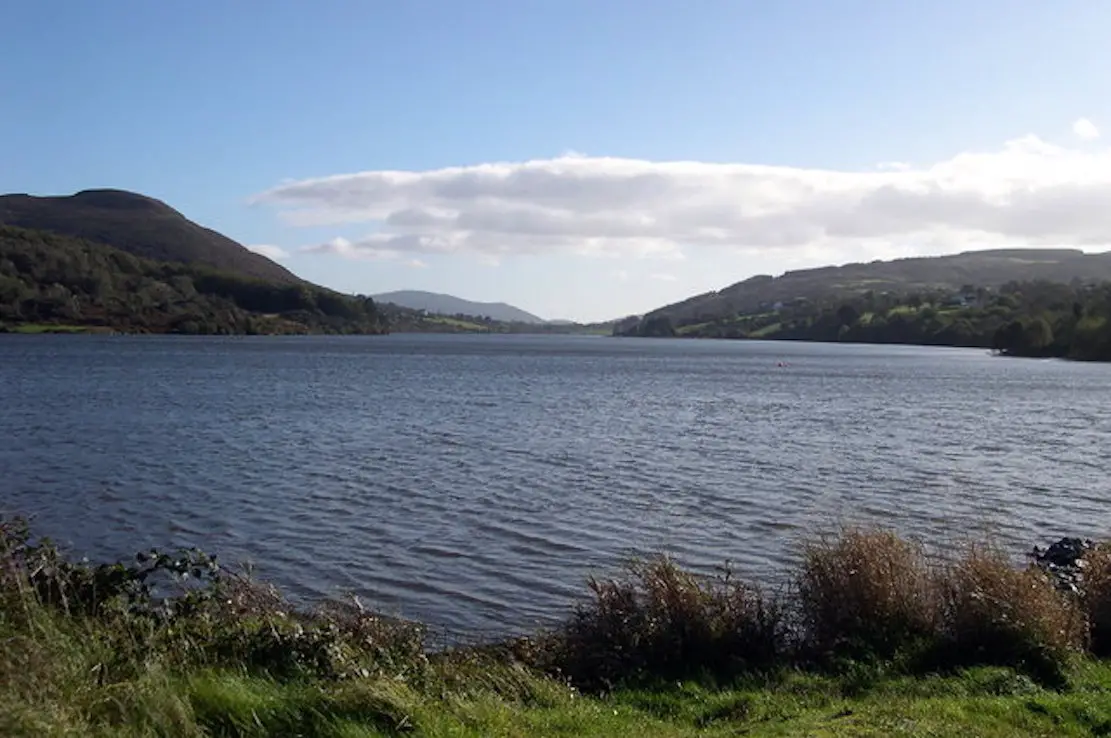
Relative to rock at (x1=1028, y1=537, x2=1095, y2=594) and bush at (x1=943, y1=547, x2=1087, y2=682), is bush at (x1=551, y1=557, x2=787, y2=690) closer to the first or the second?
→ bush at (x1=943, y1=547, x2=1087, y2=682)

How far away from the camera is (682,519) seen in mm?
26953

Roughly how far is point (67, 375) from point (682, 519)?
7429 centimetres

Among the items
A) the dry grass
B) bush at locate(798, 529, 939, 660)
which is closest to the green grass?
bush at locate(798, 529, 939, 660)

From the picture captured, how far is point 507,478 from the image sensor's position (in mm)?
34312

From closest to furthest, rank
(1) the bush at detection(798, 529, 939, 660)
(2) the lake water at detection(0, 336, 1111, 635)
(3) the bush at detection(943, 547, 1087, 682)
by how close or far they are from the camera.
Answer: (3) the bush at detection(943, 547, 1087, 682) < (1) the bush at detection(798, 529, 939, 660) < (2) the lake water at detection(0, 336, 1111, 635)

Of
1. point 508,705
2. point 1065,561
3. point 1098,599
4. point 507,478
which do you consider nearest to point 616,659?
point 508,705

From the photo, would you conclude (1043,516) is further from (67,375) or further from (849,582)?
(67,375)

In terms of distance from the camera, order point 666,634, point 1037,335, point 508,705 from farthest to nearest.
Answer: point 1037,335, point 666,634, point 508,705

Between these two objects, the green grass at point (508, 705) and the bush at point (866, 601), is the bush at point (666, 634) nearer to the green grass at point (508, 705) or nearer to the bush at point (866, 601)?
the bush at point (866, 601)

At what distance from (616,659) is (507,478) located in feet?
71.0

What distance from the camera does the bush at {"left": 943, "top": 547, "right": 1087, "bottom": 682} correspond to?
41.4 feet

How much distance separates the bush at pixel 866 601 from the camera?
44.1 ft

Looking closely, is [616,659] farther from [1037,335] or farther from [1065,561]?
[1037,335]

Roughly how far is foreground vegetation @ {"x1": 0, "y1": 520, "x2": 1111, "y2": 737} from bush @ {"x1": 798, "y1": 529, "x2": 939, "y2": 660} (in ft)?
0.08
